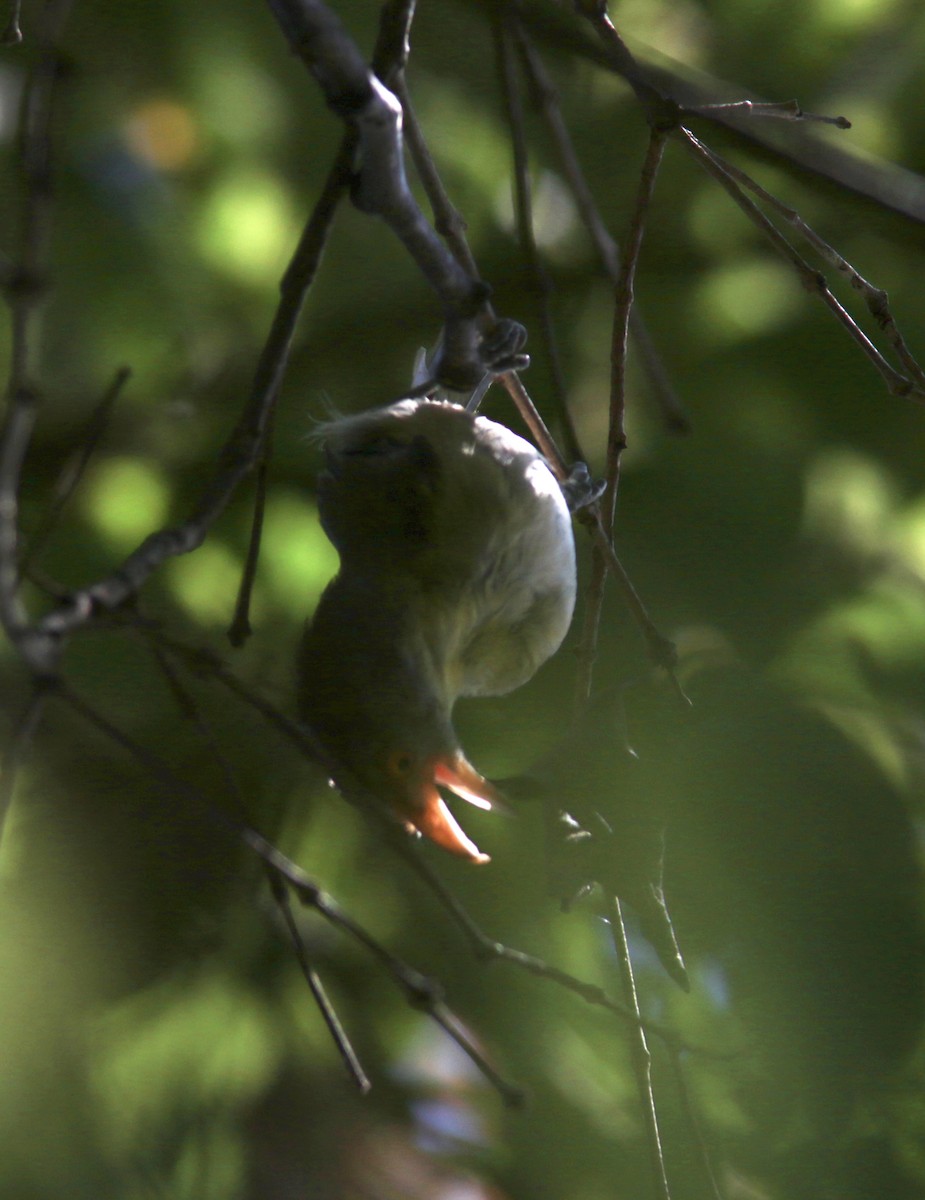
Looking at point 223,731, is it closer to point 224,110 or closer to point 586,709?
point 586,709

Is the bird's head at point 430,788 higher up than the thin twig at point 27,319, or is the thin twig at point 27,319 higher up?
the thin twig at point 27,319

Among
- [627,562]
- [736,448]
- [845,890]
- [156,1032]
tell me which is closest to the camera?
[845,890]

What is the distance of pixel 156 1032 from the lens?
222cm

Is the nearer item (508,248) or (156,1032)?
(156,1032)

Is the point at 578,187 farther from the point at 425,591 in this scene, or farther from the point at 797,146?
the point at 425,591

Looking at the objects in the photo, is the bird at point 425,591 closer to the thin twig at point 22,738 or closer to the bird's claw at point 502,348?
the bird's claw at point 502,348

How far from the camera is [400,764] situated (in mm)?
2023

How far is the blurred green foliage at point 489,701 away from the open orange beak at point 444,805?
0.19m

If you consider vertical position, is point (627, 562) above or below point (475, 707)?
above

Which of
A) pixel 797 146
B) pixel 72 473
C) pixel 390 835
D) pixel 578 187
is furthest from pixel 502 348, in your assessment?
pixel 390 835

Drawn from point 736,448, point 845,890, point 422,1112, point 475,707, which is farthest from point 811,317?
point 422,1112

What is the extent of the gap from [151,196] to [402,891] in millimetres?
1751

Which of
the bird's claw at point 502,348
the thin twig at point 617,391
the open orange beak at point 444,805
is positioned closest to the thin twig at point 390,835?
the open orange beak at point 444,805

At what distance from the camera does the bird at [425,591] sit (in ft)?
6.75
